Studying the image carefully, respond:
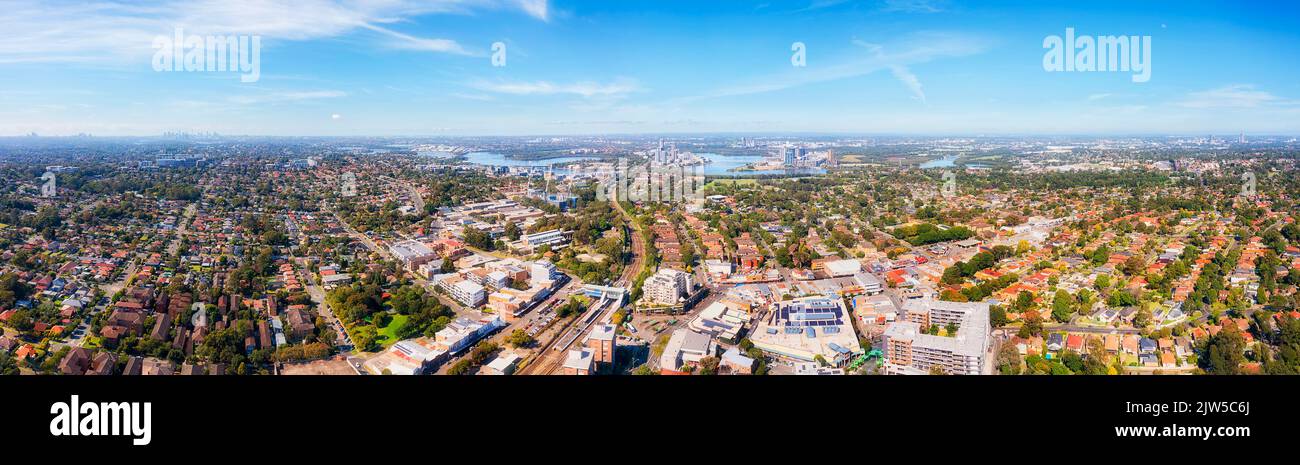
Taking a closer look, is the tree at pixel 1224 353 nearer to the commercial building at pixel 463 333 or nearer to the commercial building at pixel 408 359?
the commercial building at pixel 463 333

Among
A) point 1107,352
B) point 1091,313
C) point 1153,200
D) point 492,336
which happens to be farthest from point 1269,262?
point 492,336

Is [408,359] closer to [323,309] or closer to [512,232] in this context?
[323,309]

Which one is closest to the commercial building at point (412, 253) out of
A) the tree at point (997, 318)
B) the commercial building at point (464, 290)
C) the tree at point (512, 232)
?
the commercial building at point (464, 290)

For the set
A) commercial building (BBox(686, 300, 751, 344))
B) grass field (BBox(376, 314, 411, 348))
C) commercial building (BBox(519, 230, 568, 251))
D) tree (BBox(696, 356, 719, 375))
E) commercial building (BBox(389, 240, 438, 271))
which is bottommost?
tree (BBox(696, 356, 719, 375))

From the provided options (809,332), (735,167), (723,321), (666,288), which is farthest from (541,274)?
(735,167)

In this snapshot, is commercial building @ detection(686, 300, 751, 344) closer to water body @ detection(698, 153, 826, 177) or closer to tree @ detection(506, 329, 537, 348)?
tree @ detection(506, 329, 537, 348)

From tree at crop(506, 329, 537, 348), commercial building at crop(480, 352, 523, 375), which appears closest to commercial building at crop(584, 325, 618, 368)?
commercial building at crop(480, 352, 523, 375)

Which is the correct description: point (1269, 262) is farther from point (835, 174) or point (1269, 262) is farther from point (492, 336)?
point (835, 174)
